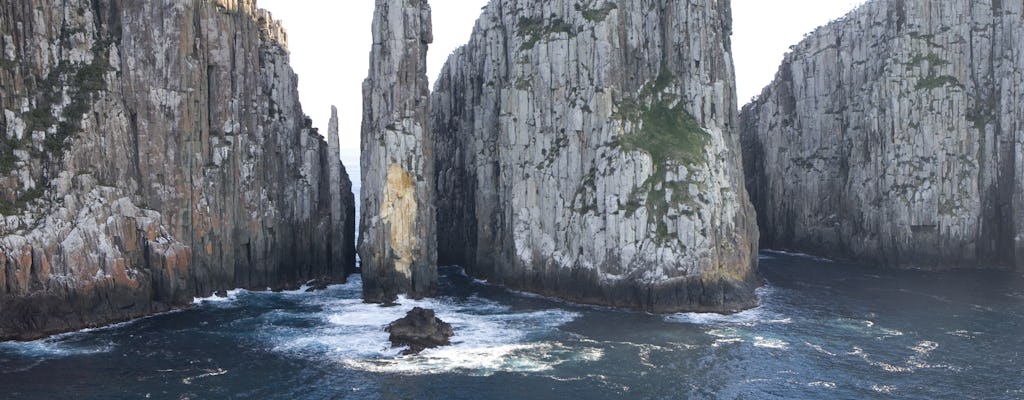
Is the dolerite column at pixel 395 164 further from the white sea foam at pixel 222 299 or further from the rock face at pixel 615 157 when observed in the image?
the white sea foam at pixel 222 299

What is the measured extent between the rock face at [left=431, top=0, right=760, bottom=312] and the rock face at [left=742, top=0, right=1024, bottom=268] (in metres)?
24.6

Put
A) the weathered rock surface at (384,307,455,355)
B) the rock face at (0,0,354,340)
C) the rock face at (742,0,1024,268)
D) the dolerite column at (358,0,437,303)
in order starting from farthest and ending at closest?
1. the rock face at (742,0,1024,268)
2. the dolerite column at (358,0,437,303)
3. the rock face at (0,0,354,340)
4. the weathered rock surface at (384,307,455,355)

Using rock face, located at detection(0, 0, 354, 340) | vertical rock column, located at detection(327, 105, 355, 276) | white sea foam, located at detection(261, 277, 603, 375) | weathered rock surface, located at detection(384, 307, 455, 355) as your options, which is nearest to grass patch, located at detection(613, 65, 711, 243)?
white sea foam, located at detection(261, 277, 603, 375)

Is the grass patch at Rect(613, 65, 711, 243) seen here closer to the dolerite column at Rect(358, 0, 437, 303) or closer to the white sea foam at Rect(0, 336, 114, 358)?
the dolerite column at Rect(358, 0, 437, 303)

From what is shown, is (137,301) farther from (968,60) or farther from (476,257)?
(968,60)

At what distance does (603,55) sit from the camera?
3679 inches

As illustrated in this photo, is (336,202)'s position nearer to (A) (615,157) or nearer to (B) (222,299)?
(B) (222,299)

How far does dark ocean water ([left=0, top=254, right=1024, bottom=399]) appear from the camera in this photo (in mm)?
60719

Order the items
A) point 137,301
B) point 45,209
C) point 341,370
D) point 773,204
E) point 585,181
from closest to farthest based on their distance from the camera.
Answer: point 341,370
point 45,209
point 137,301
point 585,181
point 773,204

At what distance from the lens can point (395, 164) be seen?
92688 mm

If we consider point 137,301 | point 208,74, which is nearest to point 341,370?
point 137,301

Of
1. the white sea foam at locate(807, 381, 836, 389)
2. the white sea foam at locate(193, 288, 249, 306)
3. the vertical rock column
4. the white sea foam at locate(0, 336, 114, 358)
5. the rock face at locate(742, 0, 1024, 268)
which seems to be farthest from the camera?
the rock face at locate(742, 0, 1024, 268)

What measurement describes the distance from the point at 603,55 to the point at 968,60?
54743 millimetres

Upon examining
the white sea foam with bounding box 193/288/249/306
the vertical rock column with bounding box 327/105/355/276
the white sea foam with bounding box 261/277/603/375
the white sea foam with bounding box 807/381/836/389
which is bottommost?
the white sea foam with bounding box 807/381/836/389
